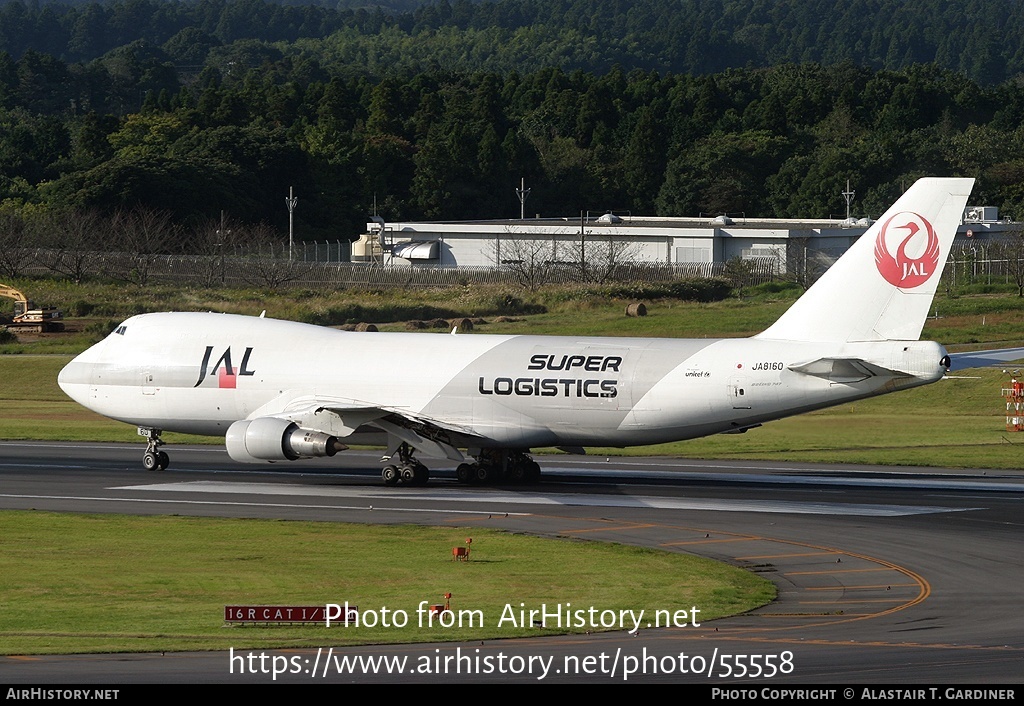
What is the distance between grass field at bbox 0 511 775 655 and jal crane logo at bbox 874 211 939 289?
40.1 feet

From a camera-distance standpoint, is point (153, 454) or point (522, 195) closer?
point (153, 454)

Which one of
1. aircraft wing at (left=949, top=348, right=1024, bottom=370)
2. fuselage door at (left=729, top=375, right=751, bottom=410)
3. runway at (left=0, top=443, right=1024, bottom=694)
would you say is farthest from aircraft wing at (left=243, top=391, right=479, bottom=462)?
aircraft wing at (left=949, top=348, right=1024, bottom=370)

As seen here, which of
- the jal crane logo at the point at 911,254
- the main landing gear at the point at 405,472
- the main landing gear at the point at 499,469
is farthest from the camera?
the main landing gear at the point at 499,469

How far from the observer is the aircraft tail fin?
4122cm

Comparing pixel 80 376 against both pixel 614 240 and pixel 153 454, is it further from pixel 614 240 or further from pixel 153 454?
pixel 614 240

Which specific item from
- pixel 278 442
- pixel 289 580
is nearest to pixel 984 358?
pixel 278 442

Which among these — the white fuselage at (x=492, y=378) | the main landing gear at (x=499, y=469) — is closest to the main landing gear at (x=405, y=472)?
the main landing gear at (x=499, y=469)

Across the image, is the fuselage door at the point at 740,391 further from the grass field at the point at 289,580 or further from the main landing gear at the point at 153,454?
the main landing gear at the point at 153,454

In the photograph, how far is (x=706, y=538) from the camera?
36.2 m

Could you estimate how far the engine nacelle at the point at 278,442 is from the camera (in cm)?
4497

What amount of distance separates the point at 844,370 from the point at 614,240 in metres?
97.4

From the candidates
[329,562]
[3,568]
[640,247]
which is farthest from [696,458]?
[640,247]

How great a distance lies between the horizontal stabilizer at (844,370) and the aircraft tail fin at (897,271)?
41.3 inches

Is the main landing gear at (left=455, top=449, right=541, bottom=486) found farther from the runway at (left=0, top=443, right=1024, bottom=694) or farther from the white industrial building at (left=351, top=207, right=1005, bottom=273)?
the white industrial building at (left=351, top=207, right=1005, bottom=273)
